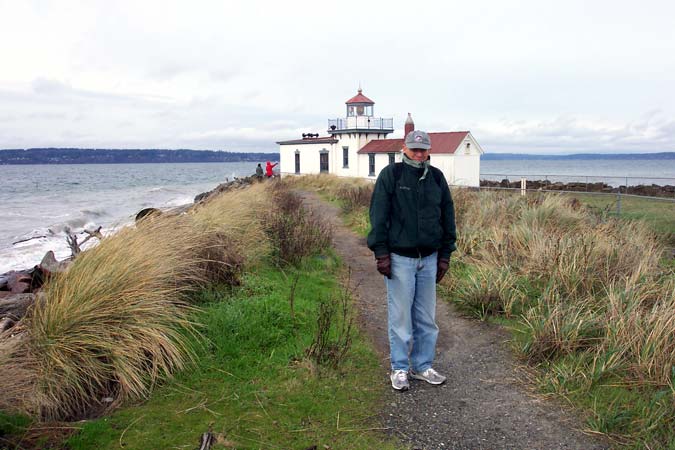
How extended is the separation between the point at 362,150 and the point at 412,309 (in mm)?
29469

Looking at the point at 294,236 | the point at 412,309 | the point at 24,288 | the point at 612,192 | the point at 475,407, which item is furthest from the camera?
the point at 612,192

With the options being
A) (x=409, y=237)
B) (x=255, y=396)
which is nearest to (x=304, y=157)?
(x=409, y=237)

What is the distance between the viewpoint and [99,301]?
4.60 m

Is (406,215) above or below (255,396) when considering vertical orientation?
above

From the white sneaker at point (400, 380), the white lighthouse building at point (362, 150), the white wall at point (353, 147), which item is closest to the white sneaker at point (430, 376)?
the white sneaker at point (400, 380)

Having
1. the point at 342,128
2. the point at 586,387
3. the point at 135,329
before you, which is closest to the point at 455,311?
the point at 586,387

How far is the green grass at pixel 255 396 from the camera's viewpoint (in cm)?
362

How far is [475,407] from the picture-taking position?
4145 mm

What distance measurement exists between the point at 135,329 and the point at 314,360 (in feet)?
5.15

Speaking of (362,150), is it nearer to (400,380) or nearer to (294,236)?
(294,236)

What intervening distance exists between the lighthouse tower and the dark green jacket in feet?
98.0

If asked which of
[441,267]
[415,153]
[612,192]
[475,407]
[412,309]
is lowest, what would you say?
[612,192]

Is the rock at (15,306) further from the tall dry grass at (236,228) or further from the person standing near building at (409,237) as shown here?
the person standing near building at (409,237)

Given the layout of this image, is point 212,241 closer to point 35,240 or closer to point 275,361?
point 275,361
